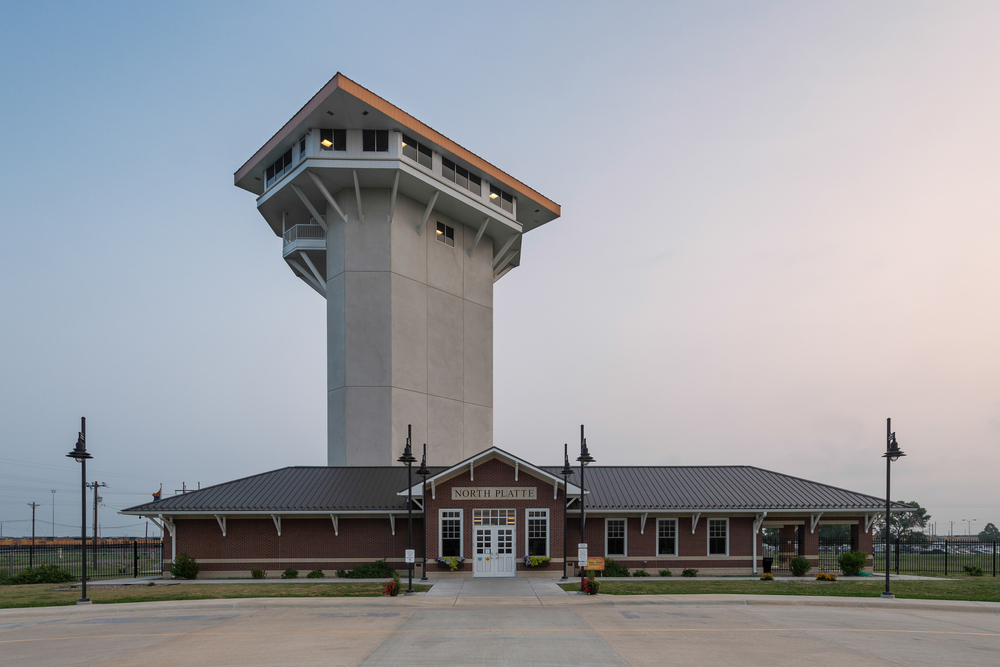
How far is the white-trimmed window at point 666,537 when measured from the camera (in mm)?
30750

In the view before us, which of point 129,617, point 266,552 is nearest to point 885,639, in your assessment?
point 129,617

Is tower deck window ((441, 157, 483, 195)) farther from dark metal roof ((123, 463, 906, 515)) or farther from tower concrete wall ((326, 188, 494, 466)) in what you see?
dark metal roof ((123, 463, 906, 515))

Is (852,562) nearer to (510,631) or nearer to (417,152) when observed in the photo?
(510,631)

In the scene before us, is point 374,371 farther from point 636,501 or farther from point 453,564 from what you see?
point 636,501

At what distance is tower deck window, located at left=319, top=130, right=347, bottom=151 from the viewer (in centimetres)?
3991

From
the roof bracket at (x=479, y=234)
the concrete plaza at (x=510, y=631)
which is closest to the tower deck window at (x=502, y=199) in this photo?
the roof bracket at (x=479, y=234)

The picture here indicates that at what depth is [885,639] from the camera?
15891 mm

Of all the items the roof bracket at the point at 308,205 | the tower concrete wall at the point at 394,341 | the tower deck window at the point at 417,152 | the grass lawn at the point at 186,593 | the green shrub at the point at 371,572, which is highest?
the tower deck window at the point at 417,152

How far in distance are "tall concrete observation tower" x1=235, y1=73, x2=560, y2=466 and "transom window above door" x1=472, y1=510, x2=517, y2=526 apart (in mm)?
11435

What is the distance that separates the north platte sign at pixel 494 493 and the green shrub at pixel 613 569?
14.6 feet

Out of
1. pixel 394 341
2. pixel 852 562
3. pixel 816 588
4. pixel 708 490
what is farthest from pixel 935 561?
pixel 394 341

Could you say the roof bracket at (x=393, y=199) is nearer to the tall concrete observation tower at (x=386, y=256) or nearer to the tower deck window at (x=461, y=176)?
the tall concrete observation tower at (x=386, y=256)

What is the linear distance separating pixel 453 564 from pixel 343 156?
24.5 metres

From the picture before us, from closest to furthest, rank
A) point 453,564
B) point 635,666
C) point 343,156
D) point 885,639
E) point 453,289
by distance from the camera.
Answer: point 635,666 < point 885,639 < point 453,564 < point 343,156 < point 453,289
